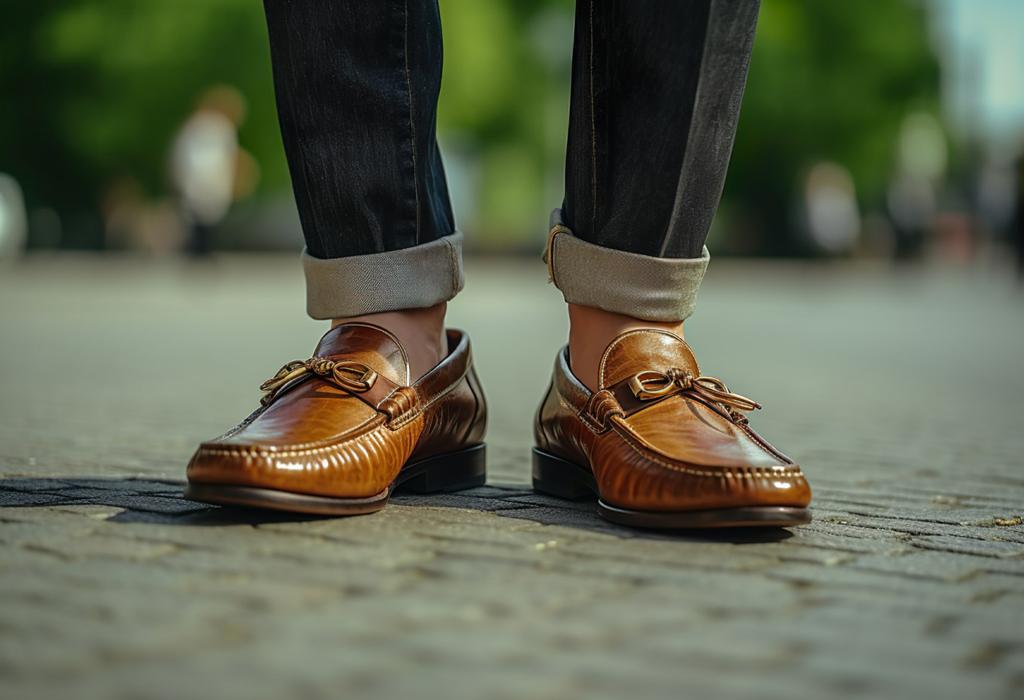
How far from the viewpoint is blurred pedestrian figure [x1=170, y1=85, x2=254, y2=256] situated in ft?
52.9

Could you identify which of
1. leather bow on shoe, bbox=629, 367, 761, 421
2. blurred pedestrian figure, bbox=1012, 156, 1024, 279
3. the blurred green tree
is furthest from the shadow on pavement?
the blurred green tree

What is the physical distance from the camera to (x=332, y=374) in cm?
238

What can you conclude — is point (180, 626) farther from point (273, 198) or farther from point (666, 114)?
point (273, 198)

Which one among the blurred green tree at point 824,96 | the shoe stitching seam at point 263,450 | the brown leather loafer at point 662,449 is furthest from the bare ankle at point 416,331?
the blurred green tree at point 824,96

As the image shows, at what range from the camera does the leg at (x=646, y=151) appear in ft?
7.62

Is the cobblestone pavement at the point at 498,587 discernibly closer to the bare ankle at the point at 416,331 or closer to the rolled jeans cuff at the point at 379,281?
the bare ankle at the point at 416,331

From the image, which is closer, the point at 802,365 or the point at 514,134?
the point at 802,365

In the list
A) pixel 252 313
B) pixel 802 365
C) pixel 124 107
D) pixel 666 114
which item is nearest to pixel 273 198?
pixel 124 107

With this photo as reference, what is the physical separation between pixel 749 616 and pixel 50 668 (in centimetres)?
86

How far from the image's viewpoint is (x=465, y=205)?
3372cm

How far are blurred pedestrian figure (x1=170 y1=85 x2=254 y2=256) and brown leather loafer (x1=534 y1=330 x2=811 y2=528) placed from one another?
46.6 feet

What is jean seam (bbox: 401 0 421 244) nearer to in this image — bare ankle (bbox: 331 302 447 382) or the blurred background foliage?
bare ankle (bbox: 331 302 447 382)

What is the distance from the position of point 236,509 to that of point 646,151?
3.18 feet

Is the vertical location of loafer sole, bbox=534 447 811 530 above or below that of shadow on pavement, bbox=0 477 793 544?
above
